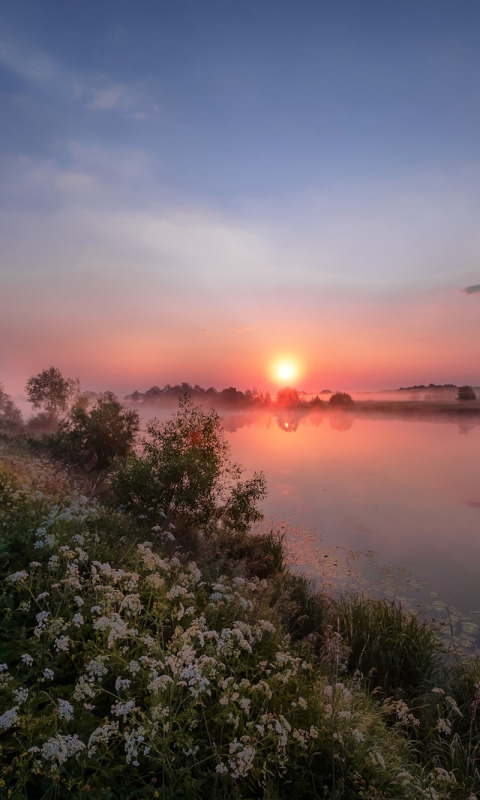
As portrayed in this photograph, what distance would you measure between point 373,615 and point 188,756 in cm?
857

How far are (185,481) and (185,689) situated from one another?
40.6 feet

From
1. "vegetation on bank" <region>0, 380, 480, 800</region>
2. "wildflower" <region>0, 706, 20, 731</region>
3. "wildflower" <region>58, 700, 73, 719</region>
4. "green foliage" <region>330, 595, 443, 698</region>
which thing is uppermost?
"wildflower" <region>0, 706, 20, 731</region>

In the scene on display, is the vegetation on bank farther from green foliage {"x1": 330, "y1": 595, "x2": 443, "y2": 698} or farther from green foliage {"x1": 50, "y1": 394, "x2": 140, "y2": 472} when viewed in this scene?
green foliage {"x1": 50, "y1": 394, "x2": 140, "y2": 472}

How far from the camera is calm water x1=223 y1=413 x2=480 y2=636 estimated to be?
16797mm

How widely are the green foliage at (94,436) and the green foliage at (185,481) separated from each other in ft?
52.6

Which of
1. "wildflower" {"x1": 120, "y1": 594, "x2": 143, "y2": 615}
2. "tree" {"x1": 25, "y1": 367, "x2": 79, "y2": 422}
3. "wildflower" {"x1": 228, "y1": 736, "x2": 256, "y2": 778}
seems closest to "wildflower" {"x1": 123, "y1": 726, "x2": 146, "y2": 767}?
"wildflower" {"x1": 228, "y1": 736, "x2": 256, "y2": 778}

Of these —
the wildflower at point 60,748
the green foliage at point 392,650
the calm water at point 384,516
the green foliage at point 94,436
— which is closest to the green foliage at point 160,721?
the wildflower at point 60,748

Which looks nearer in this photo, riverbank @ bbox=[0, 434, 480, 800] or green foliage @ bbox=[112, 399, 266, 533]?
riverbank @ bbox=[0, 434, 480, 800]

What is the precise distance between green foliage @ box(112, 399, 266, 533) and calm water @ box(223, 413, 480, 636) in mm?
3626

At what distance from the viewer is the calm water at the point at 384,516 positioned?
16.8 meters

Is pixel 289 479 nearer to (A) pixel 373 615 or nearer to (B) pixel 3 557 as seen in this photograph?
(A) pixel 373 615

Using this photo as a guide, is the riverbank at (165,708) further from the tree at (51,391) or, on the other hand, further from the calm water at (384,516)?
the tree at (51,391)

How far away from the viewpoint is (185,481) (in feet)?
57.9

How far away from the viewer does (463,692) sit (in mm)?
9250
